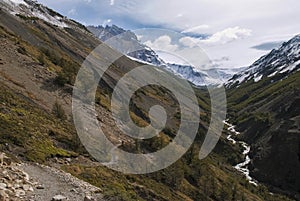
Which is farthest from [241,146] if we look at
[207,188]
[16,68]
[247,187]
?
[16,68]

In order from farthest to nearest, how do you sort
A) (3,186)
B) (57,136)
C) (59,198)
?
(57,136) < (59,198) < (3,186)

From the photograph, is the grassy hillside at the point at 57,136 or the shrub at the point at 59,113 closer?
the grassy hillside at the point at 57,136

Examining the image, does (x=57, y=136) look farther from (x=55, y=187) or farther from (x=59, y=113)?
(x=55, y=187)

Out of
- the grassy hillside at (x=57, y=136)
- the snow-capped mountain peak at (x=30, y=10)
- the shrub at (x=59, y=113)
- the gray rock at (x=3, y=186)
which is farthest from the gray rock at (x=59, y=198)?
the snow-capped mountain peak at (x=30, y=10)

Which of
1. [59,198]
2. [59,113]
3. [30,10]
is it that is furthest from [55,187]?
[30,10]

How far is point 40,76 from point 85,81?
42.1 ft

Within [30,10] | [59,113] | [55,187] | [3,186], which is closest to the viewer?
[3,186]

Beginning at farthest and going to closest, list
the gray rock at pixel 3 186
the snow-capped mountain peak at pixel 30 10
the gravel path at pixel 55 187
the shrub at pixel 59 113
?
1. the snow-capped mountain peak at pixel 30 10
2. the shrub at pixel 59 113
3. the gravel path at pixel 55 187
4. the gray rock at pixel 3 186

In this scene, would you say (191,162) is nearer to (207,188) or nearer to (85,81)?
(207,188)

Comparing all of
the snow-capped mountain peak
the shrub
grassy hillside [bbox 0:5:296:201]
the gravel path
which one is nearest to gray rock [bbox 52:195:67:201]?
the gravel path

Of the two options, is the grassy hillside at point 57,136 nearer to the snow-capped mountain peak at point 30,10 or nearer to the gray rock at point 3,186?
the gray rock at point 3,186

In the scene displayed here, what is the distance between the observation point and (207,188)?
200 feet

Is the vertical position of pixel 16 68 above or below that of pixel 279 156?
above

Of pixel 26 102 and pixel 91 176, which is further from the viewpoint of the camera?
pixel 26 102
